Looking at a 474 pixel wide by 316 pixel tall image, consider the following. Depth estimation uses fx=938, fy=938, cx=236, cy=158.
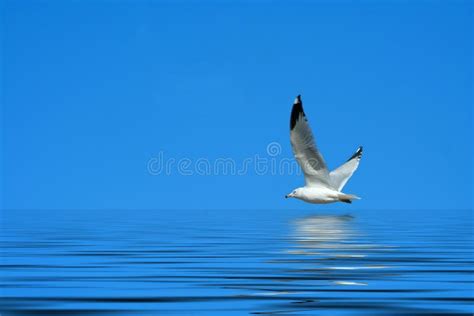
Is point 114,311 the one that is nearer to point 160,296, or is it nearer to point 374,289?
point 160,296

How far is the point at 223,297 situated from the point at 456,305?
231cm

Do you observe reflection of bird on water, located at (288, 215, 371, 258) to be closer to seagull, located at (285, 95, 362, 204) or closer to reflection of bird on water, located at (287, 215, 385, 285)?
reflection of bird on water, located at (287, 215, 385, 285)

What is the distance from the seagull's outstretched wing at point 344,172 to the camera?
32.8 meters

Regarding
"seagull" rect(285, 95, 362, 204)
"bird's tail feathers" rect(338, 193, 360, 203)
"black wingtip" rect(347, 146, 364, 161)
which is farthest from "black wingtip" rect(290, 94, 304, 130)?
"black wingtip" rect(347, 146, 364, 161)

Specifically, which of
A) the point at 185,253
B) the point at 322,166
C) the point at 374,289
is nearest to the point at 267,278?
the point at 374,289

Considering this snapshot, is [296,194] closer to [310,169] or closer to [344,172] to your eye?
[310,169]

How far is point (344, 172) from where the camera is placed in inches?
1346


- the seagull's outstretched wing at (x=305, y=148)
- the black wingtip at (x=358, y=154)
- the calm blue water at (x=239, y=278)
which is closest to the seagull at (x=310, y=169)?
the seagull's outstretched wing at (x=305, y=148)

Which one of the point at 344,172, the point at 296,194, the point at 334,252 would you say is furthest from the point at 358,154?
the point at 334,252

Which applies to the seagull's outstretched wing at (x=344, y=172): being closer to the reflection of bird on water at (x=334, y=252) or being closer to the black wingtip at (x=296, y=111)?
the black wingtip at (x=296, y=111)

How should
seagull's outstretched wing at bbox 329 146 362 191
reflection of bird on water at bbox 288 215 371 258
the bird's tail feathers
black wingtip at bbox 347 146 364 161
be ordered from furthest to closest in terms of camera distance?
black wingtip at bbox 347 146 364 161, seagull's outstretched wing at bbox 329 146 362 191, the bird's tail feathers, reflection of bird on water at bbox 288 215 371 258

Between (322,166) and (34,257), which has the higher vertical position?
(322,166)

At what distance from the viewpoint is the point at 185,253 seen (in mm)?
16188

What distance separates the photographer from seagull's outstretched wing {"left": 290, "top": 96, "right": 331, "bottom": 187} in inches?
1037
